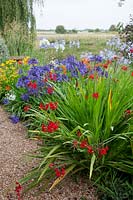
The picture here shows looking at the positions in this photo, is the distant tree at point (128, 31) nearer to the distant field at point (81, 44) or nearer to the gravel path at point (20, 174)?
the distant field at point (81, 44)

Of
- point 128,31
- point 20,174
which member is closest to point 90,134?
point 20,174

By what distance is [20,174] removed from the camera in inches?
111

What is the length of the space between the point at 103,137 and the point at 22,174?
2.38 ft

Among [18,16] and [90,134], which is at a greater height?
[18,16]

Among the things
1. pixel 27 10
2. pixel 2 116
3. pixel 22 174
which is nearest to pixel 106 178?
pixel 22 174

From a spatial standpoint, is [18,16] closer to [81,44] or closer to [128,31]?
[81,44]

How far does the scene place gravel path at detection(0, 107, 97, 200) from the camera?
2.57 metres

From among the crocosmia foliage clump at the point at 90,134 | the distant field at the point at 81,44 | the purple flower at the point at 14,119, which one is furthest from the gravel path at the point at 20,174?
the distant field at the point at 81,44

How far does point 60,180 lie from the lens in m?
2.57

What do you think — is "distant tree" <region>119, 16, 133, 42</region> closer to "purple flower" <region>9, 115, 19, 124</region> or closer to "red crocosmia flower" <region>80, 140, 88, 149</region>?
"purple flower" <region>9, 115, 19, 124</region>

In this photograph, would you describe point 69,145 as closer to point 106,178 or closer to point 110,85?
point 106,178

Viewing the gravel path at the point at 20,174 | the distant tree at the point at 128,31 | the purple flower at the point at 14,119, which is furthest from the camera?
the distant tree at the point at 128,31

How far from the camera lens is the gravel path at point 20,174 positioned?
257cm

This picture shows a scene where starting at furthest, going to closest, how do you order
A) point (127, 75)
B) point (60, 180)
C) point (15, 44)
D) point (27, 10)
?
point (27, 10) < point (15, 44) < point (127, 75) < point (60, 180)
